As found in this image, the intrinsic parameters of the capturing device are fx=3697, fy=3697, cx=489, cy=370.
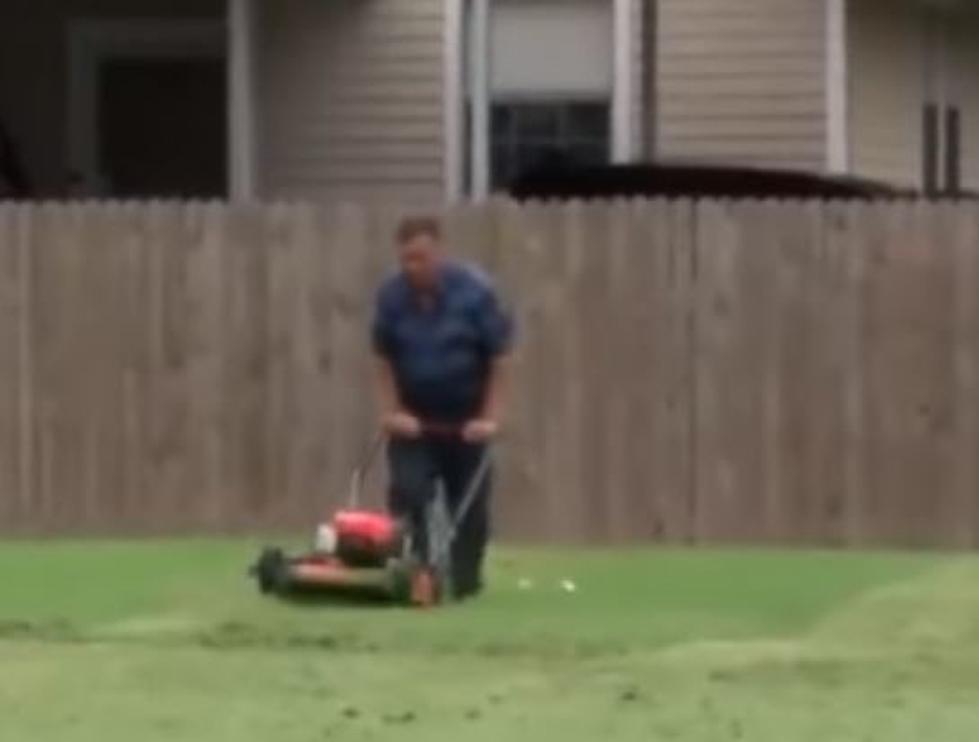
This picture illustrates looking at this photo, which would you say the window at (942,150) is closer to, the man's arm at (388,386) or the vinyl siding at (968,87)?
the vinyl siding at (968,87)

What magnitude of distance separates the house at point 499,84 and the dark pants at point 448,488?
349 inches

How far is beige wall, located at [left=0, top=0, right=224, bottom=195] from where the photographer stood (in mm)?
27688

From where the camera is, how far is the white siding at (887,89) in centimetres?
2602

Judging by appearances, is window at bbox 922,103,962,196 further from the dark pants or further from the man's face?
the man's face

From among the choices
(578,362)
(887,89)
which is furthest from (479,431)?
(887,89)

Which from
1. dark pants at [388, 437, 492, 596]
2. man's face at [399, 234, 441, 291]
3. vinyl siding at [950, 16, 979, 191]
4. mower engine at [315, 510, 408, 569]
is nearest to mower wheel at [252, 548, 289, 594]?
mower engine at [315, 510, 408, 569]

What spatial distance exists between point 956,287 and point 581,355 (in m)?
2.15

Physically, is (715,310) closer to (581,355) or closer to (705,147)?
(581,355)

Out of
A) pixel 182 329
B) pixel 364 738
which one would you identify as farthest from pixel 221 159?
pixel 364 738

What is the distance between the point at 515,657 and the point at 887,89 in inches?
493

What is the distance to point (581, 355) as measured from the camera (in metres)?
21.0

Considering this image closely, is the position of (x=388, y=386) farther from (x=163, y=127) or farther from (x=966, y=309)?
(x=163, y=127)

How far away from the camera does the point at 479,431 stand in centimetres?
1686

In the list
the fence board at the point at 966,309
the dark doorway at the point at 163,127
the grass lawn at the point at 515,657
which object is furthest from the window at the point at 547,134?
the grass lawn at the point at 515,657
